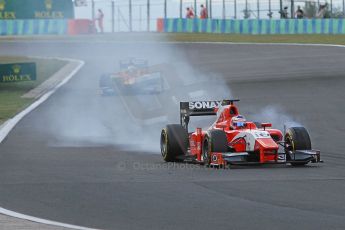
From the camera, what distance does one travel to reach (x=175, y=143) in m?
14.4

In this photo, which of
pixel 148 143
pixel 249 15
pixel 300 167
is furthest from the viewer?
pixel 249 15

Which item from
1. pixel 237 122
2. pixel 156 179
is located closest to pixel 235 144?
pixel 237 122

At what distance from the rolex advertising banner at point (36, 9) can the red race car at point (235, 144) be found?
143ft

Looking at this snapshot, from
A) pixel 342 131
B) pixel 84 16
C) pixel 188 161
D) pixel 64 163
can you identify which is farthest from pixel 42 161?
pixel 84 16

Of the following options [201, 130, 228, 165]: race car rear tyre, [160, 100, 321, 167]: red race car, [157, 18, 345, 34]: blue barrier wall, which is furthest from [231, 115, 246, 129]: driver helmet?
[157, 18, 345, 34]: blue barrier wall

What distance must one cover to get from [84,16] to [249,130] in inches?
2330

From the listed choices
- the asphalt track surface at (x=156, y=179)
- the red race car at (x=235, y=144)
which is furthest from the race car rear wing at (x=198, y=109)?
the asphalt track surface at (x=156, y=179)

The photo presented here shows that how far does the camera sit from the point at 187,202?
379 inches

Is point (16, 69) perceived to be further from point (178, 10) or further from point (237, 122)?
point (178, 10)

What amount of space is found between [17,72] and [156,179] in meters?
19.5

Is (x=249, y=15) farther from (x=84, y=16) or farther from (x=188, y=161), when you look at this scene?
(x=188, y=161)

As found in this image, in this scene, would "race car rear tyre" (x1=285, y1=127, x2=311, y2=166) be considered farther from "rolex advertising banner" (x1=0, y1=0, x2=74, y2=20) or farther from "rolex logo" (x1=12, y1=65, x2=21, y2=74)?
"rolex advertising banner" (x1=0, y1=0, x2=74, y2=20)

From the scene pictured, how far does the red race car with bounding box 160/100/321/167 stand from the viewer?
13062 millimetres

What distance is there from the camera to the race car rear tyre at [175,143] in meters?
14.3
